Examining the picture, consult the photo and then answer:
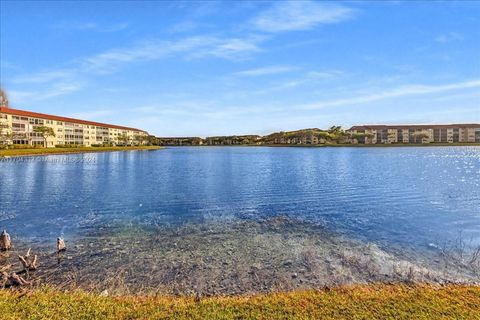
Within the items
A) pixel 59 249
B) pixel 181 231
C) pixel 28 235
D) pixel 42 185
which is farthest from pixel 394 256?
A: pixel 42 185

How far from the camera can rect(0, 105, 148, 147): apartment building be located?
10956cm

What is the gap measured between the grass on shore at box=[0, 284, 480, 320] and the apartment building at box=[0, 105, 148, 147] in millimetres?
118824

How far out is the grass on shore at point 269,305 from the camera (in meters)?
7.97

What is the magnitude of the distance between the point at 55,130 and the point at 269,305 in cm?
15568

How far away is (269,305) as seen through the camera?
28.5 ft

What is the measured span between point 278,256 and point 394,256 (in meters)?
5.44

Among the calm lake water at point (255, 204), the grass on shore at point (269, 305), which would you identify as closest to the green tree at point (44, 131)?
the calm lake water at point (255, 204)

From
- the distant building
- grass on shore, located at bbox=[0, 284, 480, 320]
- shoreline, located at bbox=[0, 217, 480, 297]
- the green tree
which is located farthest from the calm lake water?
the distant building

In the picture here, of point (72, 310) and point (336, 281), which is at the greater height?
point (72, 310)

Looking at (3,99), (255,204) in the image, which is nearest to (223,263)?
(255,204)

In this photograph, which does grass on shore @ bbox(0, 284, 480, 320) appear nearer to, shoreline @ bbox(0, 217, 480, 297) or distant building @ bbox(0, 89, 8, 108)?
shoreline @ bbox(0, 217, 480, 297)

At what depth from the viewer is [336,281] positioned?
11508mm

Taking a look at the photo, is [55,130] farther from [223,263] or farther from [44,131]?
[223,263]

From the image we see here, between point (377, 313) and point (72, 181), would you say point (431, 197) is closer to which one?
point (377, 313)
